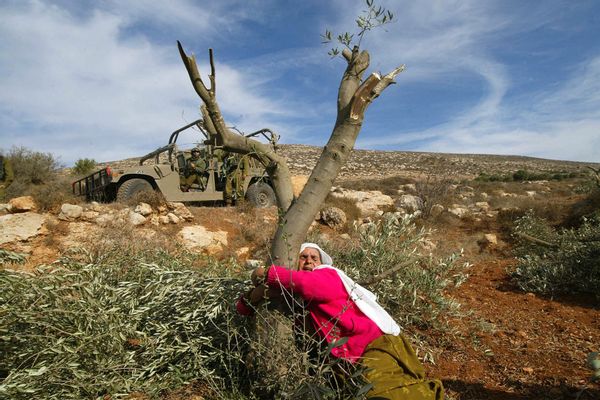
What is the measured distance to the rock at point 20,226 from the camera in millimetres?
6793

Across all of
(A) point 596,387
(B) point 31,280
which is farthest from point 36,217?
(A) point 596,387

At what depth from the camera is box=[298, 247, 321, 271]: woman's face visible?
288 centimetres

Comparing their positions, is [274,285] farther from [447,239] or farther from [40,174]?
[40,174]

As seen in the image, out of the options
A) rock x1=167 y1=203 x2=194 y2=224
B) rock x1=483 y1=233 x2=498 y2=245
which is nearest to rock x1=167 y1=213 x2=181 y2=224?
rock x1=167 y1=203 x2=194 y2=224

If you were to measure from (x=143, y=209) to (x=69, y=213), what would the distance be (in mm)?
1429

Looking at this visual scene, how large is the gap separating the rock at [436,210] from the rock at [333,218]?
337 centimetres

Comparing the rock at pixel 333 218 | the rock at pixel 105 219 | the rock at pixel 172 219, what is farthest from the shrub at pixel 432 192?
the rock at pixel 105 219

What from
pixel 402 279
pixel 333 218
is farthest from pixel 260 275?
pixel 333 218

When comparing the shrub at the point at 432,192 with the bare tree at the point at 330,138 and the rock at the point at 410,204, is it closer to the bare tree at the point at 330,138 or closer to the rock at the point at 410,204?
the rock at the point at 410,204

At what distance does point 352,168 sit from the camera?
3512 centimetres

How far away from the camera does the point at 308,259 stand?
289cm

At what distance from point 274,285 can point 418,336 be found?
83.6 inches

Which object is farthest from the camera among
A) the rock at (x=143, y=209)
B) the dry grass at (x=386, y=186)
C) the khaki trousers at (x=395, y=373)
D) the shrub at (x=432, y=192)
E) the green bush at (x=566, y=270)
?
the dry grass at (x=386, y=186)

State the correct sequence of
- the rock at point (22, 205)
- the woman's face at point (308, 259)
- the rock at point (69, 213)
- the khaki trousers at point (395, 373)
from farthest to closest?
the rock at point (22, 205) < the rock at point (69, 213) < the woman's face at point (308, 259) < the khaki trousers at point (395, 373)
